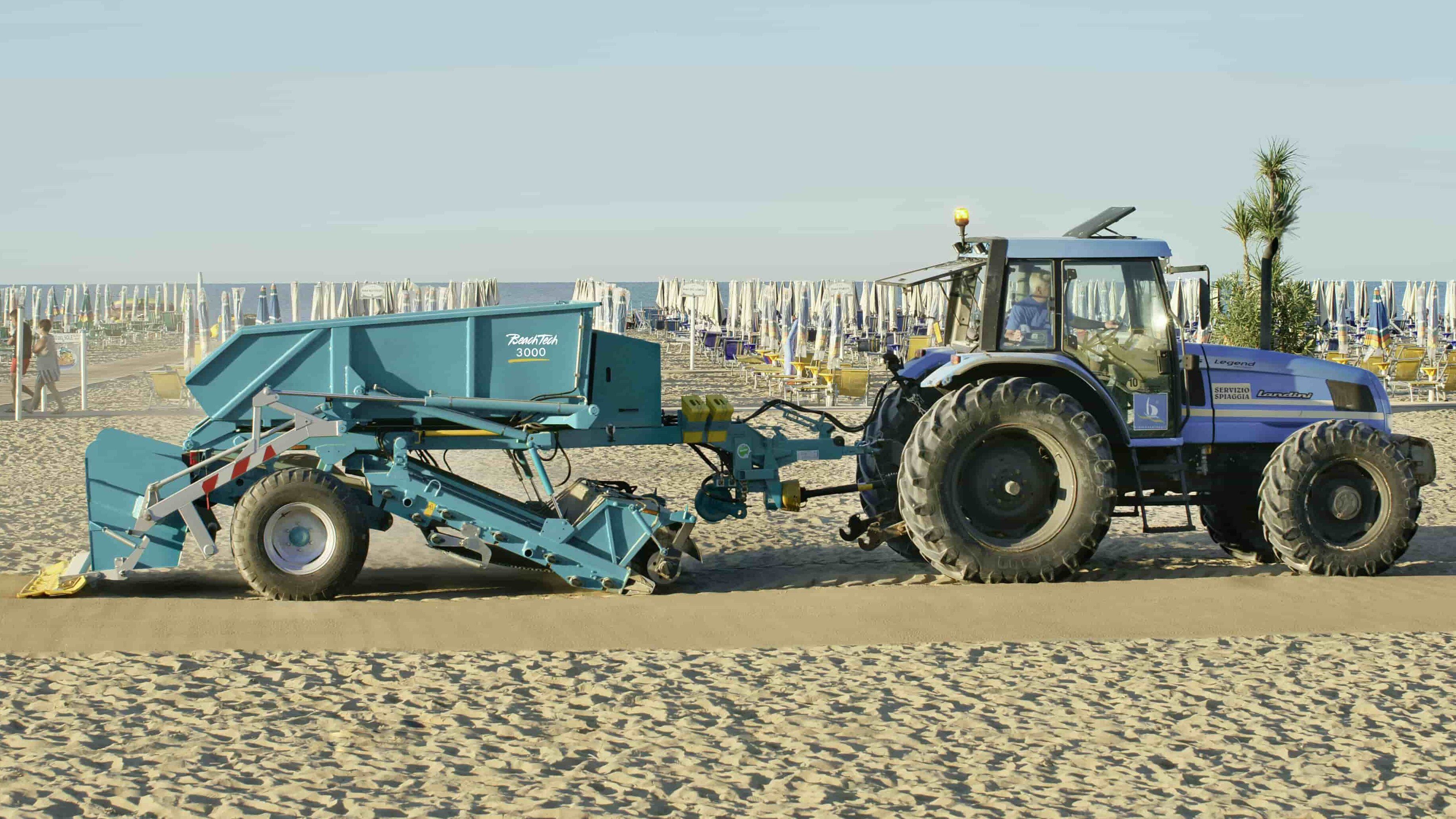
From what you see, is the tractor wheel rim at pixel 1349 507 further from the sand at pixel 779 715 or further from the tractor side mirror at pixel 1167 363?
the tractor side mirror at pixel 1167 363

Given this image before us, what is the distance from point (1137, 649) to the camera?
6.45 meters

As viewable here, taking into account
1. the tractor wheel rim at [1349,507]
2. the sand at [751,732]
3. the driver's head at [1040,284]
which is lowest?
the sand at [751,732]

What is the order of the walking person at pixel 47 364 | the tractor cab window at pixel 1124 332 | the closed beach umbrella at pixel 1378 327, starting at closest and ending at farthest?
the tractor cab window at pixel 1124 332 → the walking person at pixel 47 364 → the closed beach umbrella at pixel 1378 327

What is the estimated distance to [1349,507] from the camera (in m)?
8.19

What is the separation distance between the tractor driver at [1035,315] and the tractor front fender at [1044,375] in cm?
14

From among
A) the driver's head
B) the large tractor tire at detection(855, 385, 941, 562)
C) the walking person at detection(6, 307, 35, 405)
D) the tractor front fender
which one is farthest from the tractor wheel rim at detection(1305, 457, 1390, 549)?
the walking person at detection(6, 307, 35, 405)

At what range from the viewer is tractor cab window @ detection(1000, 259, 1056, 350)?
8.16 metres

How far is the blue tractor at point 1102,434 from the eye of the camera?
786cm

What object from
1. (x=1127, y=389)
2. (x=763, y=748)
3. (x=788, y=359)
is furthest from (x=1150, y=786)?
(x=788, y=359)

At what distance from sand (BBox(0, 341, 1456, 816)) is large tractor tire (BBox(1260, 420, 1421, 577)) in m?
0.19

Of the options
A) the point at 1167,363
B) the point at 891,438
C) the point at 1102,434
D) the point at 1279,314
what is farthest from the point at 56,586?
the point at 1279,314

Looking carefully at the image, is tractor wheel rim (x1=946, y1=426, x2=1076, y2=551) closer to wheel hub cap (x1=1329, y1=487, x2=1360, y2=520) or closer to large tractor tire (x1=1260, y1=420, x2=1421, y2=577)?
large tractor tire (x1=1260, y1=420, x2=1421, y2=577)

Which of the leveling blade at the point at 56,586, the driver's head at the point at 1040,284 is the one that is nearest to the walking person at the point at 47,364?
the leveling blade at the point at 56,586

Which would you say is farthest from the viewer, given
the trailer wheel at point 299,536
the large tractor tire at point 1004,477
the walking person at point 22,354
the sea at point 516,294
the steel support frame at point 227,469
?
the sea at point 516,294
